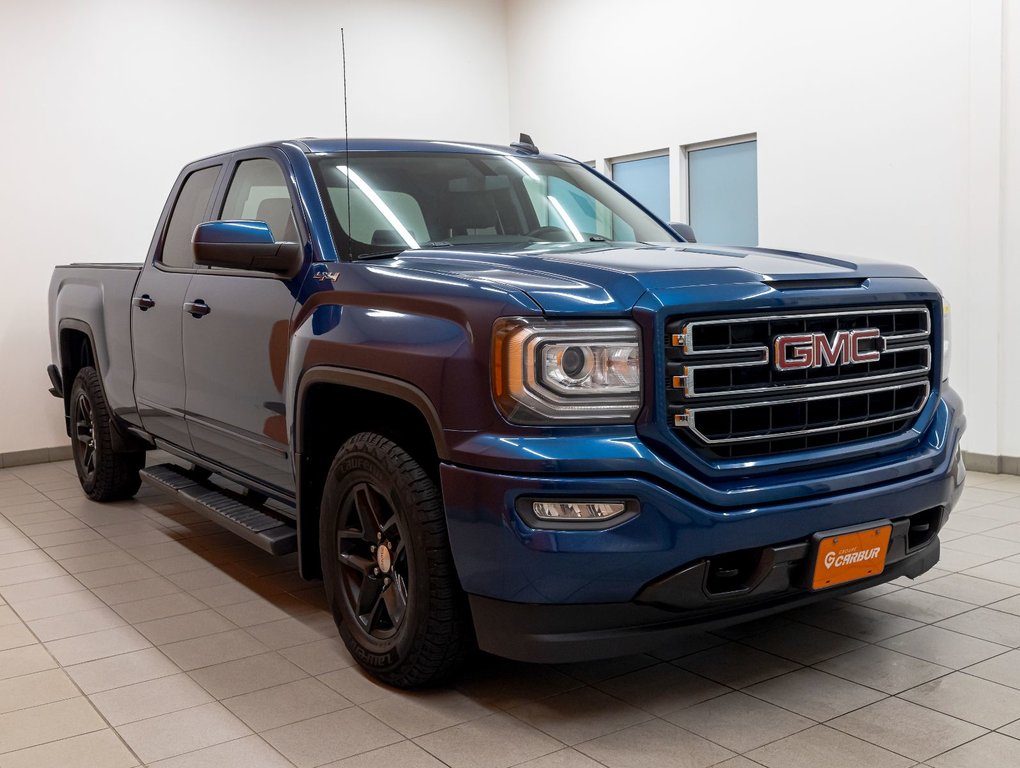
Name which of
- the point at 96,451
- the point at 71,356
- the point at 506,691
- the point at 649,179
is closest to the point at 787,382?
the point at 506,691

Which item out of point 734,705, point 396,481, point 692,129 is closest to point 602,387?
point 396,481

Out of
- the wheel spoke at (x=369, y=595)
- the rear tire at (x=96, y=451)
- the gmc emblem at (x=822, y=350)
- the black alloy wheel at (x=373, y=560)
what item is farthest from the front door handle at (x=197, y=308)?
the gmc emblem at (x=822, y=350)

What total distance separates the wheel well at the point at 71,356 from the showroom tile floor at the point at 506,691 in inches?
73.9

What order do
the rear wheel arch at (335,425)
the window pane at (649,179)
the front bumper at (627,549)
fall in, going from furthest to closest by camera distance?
the window pane at (649,179), the rear wheel arch at (335,425), the front bumper at (627,549)

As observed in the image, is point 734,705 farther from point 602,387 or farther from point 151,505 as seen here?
point 151,505

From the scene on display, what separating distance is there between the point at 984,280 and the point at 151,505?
4820mm

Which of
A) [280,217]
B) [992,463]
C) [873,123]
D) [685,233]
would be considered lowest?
[992,463]

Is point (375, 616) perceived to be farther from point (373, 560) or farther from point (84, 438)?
point (84, 438)

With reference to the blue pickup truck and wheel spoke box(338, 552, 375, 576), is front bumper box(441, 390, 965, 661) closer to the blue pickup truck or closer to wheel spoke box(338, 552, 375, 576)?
the blue pickup truck

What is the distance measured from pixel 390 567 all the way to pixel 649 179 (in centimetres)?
608

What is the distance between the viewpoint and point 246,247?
10.8 feet

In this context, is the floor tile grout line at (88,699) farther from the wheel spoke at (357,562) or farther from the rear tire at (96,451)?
the rear tire at (96,451)

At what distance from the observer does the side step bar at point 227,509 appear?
348cm

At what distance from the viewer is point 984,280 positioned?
19.3 feet
